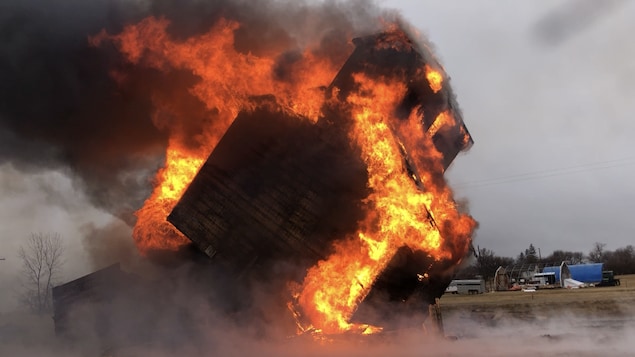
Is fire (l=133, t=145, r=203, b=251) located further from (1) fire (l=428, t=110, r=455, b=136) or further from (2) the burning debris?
Answer: (1) fire (l=428, t=110, r=455, b=136)

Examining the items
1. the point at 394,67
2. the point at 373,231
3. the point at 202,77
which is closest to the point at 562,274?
the point at 373,231

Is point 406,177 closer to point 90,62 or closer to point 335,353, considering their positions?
point 335,353

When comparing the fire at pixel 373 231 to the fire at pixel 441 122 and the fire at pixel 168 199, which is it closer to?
the fire at pixel 441 122

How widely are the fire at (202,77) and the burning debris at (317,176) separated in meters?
0.03

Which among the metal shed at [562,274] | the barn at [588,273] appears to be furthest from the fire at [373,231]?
the barn at [588,273]

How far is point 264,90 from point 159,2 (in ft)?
12.0

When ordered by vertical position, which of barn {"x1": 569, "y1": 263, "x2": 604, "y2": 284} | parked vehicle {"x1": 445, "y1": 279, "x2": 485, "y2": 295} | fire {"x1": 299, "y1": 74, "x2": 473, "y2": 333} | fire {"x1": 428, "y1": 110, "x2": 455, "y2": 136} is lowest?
fire {"x1": 299, "y1": 74, "x2": 473, "y2": 333}

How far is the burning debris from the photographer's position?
10984mm

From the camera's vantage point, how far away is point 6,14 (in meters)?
11.8

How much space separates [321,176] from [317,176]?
10cm

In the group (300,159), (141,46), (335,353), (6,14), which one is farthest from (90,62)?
(335,353)

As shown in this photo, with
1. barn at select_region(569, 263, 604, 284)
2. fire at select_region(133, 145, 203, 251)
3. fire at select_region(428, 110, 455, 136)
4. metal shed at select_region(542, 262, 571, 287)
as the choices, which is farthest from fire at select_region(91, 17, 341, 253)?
barn at select_region(569, 263, 604, 284)

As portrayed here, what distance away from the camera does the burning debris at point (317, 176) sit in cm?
1098

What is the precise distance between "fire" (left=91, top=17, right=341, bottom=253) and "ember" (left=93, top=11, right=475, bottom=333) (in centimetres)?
3
